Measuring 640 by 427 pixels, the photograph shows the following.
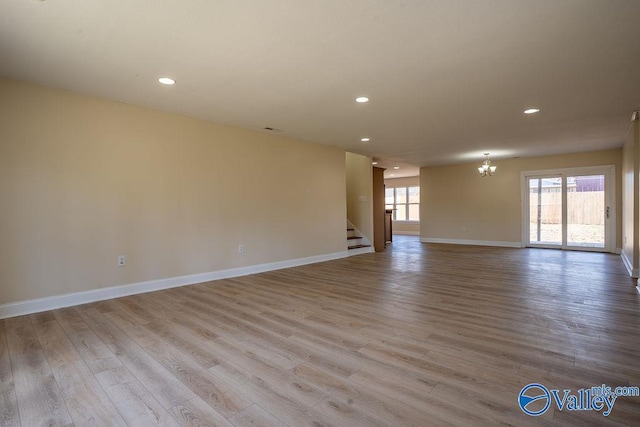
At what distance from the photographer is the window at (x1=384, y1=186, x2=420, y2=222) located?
12797 mm

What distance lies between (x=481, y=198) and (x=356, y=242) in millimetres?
4084

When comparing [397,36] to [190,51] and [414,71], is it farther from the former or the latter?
[190,51]

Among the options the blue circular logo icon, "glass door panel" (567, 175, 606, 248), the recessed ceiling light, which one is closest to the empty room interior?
the blue circular logo icon

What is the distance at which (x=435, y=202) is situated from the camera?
33.1 feet

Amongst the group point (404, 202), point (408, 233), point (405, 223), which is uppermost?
point (404, 202)

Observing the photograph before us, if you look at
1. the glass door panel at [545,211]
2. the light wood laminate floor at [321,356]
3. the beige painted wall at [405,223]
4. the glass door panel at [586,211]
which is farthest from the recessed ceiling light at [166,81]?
the beige painted wall at [405,223]

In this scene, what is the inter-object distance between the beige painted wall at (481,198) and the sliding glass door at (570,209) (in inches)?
6.4

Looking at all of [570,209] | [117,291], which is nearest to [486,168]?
[570,209]

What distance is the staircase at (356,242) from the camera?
7.66 m

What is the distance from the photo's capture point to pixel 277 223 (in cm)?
582

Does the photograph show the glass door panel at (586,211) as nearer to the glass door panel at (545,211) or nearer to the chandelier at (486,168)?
the glass door panel at (545,211)

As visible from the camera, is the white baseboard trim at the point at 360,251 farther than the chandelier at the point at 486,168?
No

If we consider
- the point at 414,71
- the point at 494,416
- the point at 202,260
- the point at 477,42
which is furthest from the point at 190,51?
the point at 494,416

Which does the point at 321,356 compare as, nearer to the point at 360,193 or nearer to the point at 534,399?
the point at 534,399
